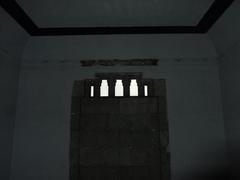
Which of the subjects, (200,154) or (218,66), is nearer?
(200,154)

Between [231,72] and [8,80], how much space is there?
2908 millimetres

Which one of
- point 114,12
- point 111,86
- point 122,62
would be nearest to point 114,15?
point 114,12

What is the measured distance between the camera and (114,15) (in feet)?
9.01

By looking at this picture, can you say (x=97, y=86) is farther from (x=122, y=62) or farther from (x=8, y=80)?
(x=8, y=80)

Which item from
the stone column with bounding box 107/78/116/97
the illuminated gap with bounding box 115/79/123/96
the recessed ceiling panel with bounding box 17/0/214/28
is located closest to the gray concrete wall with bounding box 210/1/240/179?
the recessed ceiling panel with bounding box 17/0/214/28

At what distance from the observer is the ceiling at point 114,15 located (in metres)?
2.50

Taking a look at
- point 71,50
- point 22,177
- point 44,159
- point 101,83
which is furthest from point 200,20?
point 22,177

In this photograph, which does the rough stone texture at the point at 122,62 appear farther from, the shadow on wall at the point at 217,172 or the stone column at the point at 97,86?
the shadow on wall at the point at 217,172

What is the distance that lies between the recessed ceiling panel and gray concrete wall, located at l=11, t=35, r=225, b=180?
35 centimetres

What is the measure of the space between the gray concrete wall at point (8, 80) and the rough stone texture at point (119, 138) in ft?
2.72

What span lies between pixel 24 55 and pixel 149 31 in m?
1.87

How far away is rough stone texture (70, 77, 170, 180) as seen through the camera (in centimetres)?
291

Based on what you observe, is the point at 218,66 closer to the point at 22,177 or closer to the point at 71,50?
the point at 71,50

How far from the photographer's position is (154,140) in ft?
9.78
